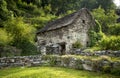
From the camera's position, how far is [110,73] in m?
12.1

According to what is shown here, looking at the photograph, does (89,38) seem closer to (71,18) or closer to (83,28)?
(83,28)

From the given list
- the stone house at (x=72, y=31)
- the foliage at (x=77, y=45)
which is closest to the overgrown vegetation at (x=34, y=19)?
the foliage at (x=77, y=45)

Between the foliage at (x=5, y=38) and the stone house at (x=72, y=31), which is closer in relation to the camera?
the foliage at (x=5, y=38)

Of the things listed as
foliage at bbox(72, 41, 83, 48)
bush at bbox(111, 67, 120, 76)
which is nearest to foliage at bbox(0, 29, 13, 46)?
foliage at bbox(72, 41, 83, 48)

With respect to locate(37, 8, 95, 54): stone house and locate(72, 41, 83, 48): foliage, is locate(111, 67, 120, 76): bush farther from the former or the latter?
locate(72, 41, 83, 48): foliage

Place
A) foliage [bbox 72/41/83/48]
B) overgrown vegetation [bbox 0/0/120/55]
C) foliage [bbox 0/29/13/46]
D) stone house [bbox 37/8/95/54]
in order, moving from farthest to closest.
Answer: stone house [bbox 37/8/95/54] → foliage [bbox 72/41/83/48] → foliage [bbox 0/29/13/46] → overgrown vegetation [bbox 0/0/120/55]

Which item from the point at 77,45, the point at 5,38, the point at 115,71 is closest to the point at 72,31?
the point at 77,45

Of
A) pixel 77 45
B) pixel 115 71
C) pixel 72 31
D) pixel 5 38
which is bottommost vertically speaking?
pixel 115 71

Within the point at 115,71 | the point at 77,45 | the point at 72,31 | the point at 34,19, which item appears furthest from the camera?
the point at 34,19

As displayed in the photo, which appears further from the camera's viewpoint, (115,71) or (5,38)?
(5,38)

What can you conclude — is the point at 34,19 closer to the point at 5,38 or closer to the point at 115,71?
the point at 5,38

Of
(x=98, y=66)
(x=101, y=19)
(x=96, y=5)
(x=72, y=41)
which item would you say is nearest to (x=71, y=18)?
(x=72, y=41)

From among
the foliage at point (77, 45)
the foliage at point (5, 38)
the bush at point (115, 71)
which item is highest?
the foliage at point (5, 38)

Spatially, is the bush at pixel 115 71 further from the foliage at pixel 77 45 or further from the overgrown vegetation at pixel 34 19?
the foliage at pixel 77 45
